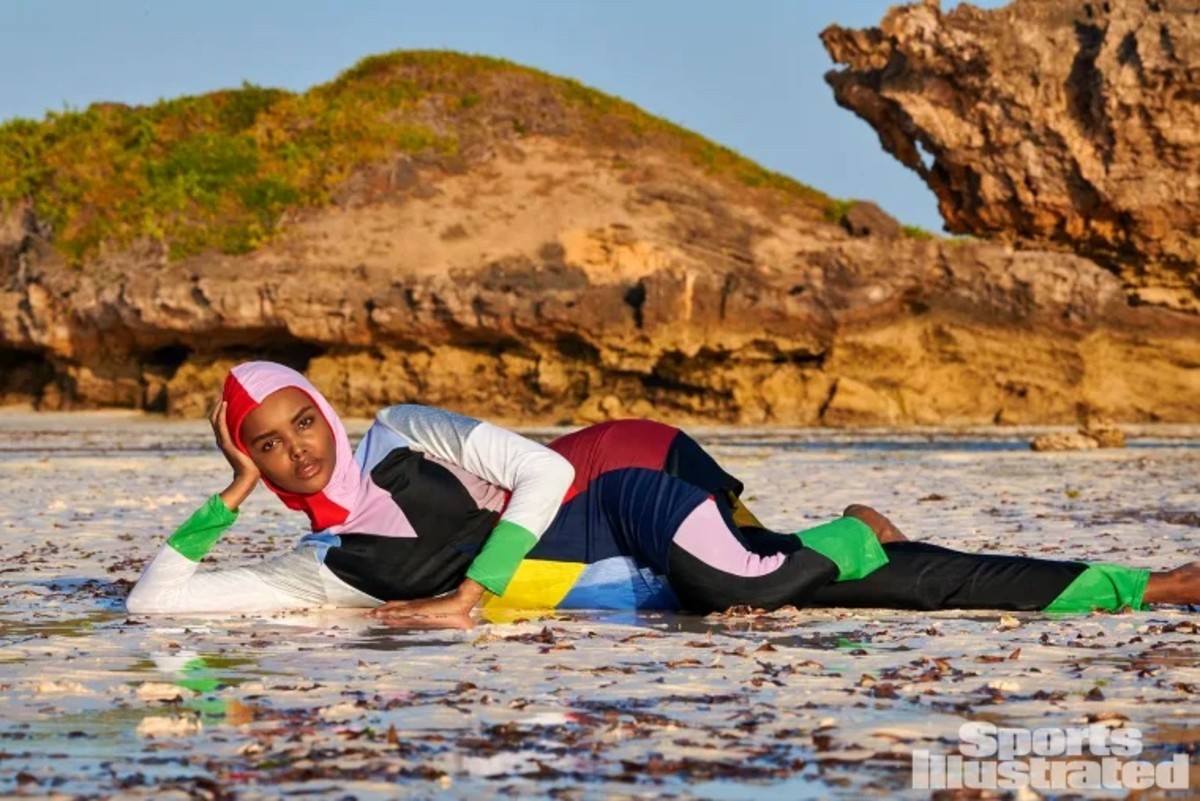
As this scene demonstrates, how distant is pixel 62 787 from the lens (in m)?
3.59

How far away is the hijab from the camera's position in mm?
6039

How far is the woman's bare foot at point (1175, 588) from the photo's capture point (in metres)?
6.23

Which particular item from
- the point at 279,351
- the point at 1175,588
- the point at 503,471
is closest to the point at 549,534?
the point at 503,471

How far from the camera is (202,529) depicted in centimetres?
644

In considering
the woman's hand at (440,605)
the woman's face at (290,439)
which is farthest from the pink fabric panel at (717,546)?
the woman's face at (290,439)

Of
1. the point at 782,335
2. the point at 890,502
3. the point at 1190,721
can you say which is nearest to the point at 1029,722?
the point at 1190,721

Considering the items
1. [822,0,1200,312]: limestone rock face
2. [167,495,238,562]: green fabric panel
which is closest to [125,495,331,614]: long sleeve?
[167,495,238,562]: green fabric panel

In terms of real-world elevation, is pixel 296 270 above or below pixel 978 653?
above

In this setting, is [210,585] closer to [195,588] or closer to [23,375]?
[195,588]

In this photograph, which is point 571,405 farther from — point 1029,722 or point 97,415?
point 1029,722

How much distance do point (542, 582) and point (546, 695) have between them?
1693 mm

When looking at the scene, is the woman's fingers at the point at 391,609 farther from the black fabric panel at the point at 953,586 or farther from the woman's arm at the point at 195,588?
the black fabric panel at the point at 953,586

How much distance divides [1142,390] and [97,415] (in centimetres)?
1824

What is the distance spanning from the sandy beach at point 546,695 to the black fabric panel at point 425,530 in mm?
216
